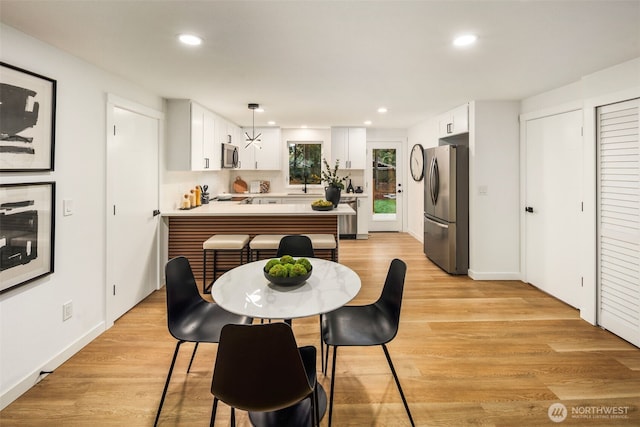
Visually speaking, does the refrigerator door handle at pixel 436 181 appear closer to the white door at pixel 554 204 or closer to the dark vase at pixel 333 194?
the white door at pixel 554 204

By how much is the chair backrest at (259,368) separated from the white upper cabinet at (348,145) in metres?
5.85

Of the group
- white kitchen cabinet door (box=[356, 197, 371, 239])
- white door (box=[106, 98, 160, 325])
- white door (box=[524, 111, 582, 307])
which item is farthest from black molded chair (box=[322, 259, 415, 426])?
white kitchen cabinet door (box=[356, 197, 371, 239])

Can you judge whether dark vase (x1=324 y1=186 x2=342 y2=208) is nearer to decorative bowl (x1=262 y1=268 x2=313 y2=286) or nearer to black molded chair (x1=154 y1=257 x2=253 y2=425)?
black molded chair (x1=154 y1=257 x2=253 y2=425)

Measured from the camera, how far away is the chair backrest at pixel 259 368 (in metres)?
1.31

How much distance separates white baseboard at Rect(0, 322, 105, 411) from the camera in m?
2.01

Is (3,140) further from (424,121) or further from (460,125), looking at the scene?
(424,121)

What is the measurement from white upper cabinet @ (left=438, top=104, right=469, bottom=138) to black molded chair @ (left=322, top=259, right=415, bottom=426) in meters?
3.05

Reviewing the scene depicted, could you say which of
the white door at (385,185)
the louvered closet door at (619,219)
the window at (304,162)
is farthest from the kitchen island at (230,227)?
the white door at (385,185)

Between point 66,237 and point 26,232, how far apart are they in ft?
1.22

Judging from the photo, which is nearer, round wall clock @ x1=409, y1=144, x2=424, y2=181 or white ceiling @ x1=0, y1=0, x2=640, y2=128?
white ceiling @ x1=0, y1=0, x2=640, y2=128

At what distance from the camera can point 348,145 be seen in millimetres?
6922

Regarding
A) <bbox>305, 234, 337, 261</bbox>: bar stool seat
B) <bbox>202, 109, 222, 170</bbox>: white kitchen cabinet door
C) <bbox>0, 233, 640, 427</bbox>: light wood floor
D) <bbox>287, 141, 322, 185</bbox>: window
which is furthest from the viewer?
<bbox>287, 141, 322, 185</bbox>: window

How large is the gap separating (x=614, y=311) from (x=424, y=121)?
4.09m

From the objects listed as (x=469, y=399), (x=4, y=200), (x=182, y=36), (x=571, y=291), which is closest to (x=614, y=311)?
(x=571, y=291)
